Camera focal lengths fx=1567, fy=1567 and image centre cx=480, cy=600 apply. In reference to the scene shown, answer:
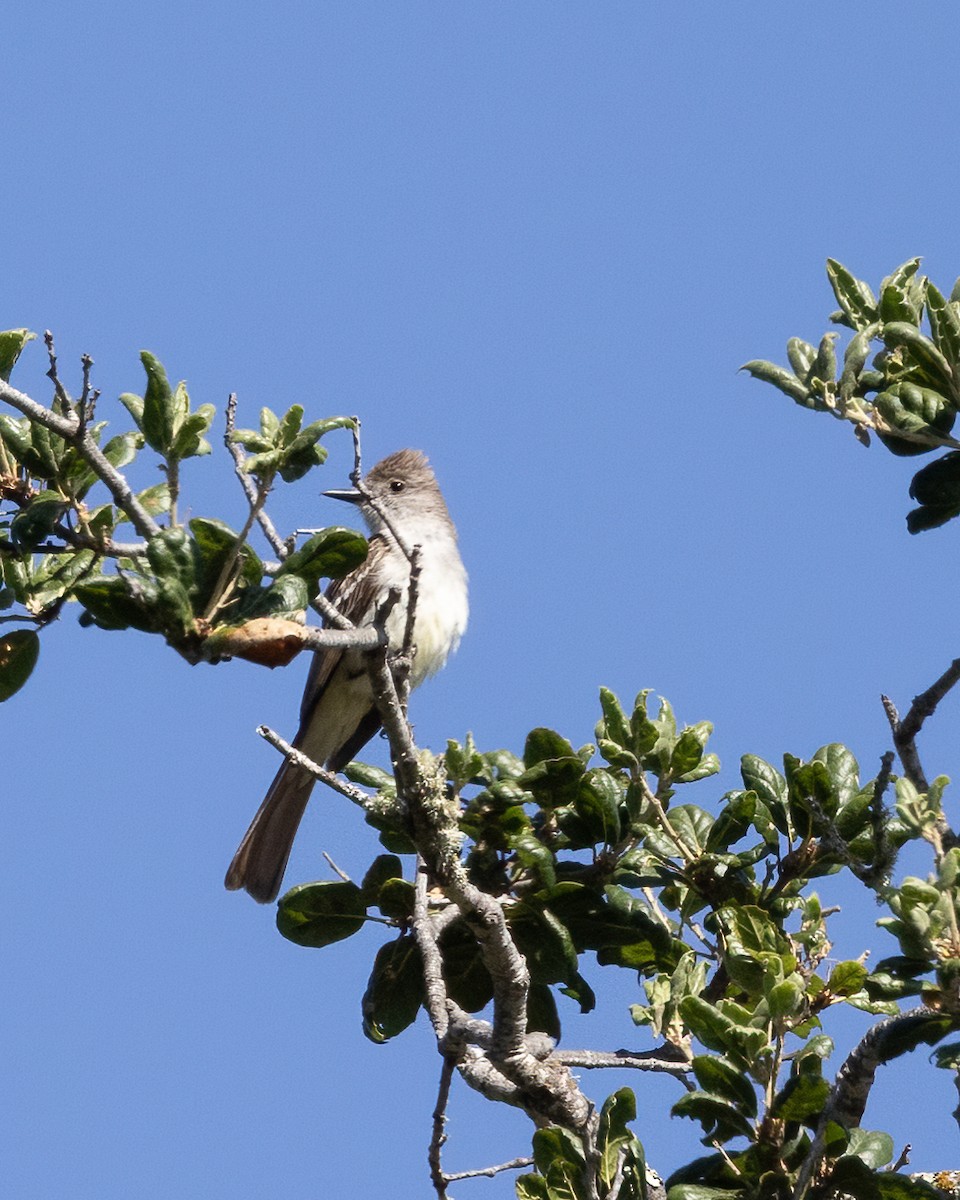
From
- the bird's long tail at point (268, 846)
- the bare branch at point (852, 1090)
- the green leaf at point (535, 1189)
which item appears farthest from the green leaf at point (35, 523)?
the bird's long tail at point (268, 846)

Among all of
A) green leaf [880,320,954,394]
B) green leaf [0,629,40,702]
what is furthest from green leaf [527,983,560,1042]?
green leaf [880,320,954,394]

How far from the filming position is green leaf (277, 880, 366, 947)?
172 inches

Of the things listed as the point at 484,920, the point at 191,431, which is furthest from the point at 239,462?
the point at 484,920

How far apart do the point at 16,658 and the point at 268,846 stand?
367 cm

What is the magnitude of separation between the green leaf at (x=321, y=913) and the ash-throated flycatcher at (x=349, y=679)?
281cm

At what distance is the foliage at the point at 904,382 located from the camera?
145 inches

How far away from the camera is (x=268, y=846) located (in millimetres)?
7359

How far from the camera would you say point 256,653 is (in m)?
3.19

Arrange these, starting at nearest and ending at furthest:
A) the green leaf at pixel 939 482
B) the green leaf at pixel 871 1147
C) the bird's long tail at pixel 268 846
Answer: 1. the green leaf at pixel 871 1147
2. the green leaf at pixel 939 482
3. the bird's long tail at pixel 268 846

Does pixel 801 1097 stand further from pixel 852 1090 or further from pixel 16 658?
pixel 16 658

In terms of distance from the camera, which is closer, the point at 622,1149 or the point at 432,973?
the point at 622,1149

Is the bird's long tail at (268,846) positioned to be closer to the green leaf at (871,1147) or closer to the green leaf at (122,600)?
the green leaf at (122,600)

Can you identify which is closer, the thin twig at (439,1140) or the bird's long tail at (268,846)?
the thin twig at (439,1140)

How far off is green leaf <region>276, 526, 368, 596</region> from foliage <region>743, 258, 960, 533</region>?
114 cm
